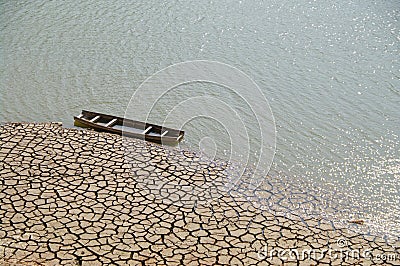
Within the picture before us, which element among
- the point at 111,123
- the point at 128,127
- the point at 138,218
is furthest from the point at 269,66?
the point at 138,218

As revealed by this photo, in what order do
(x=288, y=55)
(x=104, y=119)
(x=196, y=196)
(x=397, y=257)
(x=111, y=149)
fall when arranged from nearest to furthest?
(x=397, y=257) → (x=196, y=196) → (x=111, y=149) → (x=104, y=119) → (x=288, y=55)

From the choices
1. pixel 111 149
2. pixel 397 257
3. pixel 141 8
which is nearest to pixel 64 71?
pixel 111 149

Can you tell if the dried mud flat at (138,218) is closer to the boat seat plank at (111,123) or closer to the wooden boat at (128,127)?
the wooden boat at (128,127)

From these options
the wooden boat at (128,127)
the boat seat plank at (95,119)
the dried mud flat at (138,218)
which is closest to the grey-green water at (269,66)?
the wooden boat at (128,127)

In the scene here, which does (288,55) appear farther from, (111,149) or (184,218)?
(184,218)

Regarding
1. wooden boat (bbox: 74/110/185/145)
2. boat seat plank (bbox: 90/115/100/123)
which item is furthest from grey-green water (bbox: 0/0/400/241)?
boat seat plank (bbox: 90/115/100/123)

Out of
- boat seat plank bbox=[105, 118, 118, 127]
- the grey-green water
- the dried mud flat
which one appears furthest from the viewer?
boat seat plank bbox=[105, 118, 118, 127]

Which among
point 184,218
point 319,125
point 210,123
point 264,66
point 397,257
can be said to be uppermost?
point 264,66

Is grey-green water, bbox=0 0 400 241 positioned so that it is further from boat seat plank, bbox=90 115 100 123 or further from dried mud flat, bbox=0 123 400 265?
dried mud flat, bbox=0 123 400 265

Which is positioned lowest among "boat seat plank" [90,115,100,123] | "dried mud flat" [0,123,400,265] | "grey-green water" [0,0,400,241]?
"dried mud flat" [0,123,400,265]
